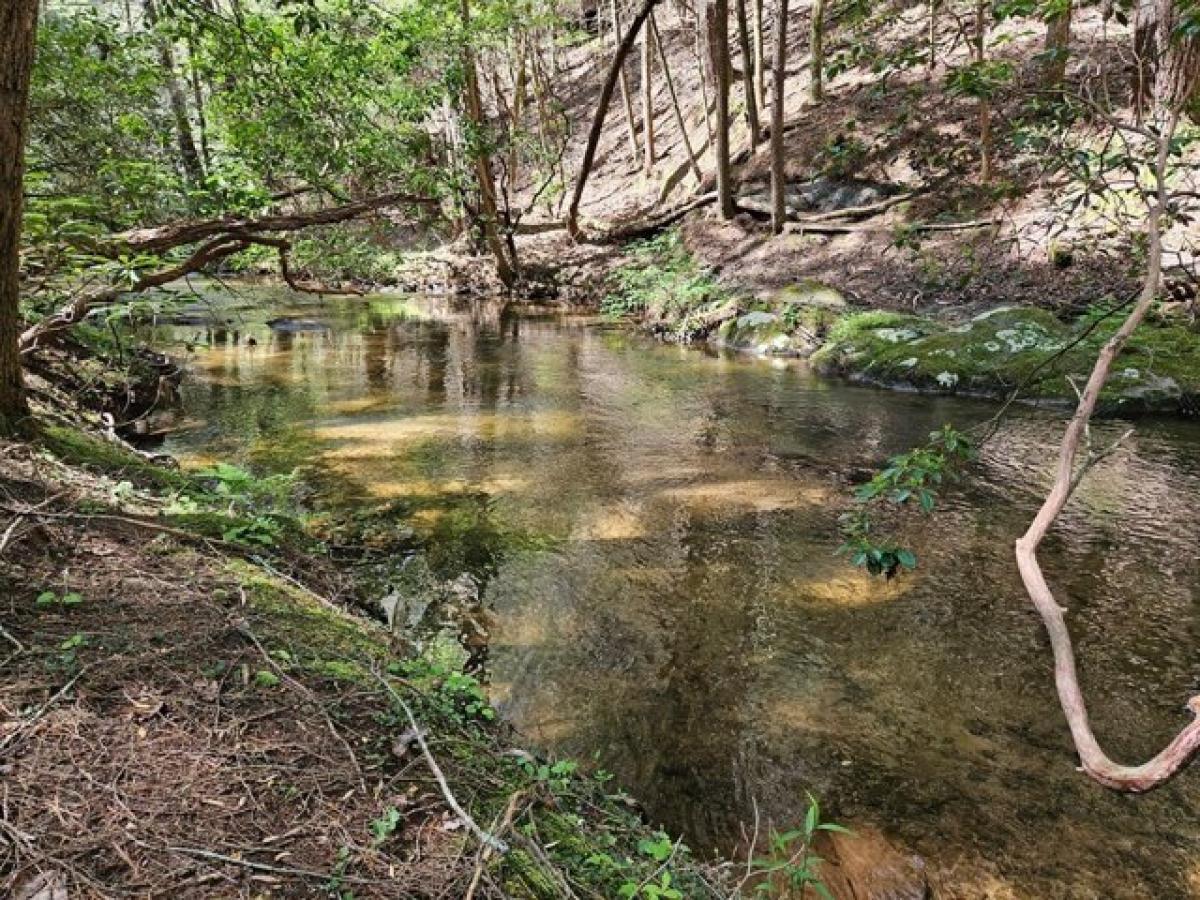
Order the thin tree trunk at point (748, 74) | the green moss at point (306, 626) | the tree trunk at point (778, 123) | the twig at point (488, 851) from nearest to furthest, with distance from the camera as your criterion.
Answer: the twig at point (488, 851) < the green moss at point (306, 626) < the tree trunk at point (778, 123) < the thin tree trunk at point (748, 74)

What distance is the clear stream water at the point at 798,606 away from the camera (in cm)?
352

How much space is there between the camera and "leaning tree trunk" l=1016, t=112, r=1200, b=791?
1379mm

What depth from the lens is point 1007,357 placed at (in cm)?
1066

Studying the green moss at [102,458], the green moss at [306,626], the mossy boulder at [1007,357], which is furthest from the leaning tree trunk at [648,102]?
the green moss at [306,626]

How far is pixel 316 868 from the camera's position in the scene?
1955mm

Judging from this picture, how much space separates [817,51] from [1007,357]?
12315mm

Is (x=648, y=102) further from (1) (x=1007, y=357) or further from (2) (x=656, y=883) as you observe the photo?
(2) (x=656, y=883)

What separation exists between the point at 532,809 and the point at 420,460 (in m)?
6.05

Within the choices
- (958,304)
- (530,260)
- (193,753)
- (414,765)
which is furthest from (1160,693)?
(530,260)

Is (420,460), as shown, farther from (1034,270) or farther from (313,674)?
(1034,270)

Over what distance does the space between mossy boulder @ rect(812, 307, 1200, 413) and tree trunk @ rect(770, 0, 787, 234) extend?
196 inches

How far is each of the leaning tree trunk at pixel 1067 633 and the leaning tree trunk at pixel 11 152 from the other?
4547 millimetres

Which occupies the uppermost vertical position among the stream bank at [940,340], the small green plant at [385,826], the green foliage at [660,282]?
the green foliage at [660,282]

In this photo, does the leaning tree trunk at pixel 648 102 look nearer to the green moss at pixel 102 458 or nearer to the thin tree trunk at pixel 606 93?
the thin tree trunk at pixel 606 93
